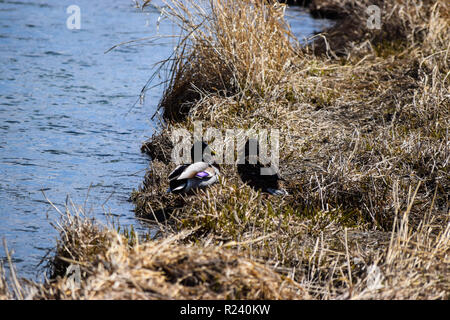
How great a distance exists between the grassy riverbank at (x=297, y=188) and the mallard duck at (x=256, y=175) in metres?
0.08

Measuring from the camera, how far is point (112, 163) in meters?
6.64

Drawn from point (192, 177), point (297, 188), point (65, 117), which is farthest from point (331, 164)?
point (65, 117)

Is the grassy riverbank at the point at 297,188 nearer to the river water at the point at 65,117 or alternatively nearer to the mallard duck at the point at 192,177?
the mallard duck at the point at 192,177

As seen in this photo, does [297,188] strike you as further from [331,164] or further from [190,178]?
[190,178]

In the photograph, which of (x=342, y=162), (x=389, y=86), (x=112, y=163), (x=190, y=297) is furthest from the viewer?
(x=389, y=86)

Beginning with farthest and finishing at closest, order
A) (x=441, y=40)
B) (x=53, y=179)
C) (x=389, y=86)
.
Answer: (x=441, y=40) < (x=389, y=86) < (x=53, y=179)

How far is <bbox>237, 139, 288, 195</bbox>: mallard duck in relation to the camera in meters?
5.32

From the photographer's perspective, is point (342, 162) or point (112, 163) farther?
point (112, 163)

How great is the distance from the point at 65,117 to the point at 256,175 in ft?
11.3

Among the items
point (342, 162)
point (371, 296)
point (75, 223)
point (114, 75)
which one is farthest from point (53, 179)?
point (114, 75)

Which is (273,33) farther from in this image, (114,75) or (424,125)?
(114,75)

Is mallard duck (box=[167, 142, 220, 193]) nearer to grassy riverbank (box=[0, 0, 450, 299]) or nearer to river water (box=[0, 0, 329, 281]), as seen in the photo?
grassy riverbank (box=[0, 0, 450, 299])

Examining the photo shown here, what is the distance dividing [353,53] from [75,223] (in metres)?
7.34

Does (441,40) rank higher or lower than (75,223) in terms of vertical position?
higher
